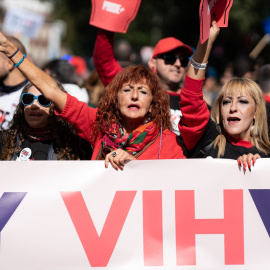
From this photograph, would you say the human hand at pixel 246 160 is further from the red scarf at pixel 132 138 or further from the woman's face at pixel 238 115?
the red scarf at pixel 132 138

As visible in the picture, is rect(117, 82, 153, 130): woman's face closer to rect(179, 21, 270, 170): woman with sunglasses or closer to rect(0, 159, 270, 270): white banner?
rect(179, 21, 270, 170): woman with sunglasses

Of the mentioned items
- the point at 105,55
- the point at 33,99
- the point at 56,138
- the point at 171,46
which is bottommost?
the point at 56,138

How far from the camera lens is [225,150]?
400 cm

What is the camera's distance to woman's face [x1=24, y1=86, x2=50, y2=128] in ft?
14.2

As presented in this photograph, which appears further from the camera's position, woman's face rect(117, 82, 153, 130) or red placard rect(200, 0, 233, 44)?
woman's face rect(117, 82, 153, 130)

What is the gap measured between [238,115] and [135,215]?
3.41 feet

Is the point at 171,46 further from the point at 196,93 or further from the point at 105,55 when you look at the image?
the point at 196,93

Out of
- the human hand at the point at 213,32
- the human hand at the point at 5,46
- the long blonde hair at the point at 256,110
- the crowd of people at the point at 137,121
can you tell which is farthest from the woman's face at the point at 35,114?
the human hand at the point at 213,32

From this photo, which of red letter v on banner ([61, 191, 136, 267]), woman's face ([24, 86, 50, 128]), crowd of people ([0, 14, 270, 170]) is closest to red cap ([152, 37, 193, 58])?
crowd of people ([0, 14, 270, 170])

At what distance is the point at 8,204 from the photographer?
12.0ft

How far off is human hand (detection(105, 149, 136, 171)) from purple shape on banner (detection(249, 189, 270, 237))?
79 centimetres

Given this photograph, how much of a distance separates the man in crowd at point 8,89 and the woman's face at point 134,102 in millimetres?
1315

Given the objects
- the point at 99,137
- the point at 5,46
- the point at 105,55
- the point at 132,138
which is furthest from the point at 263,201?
the point at 105,55

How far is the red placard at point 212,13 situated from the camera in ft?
11.6
